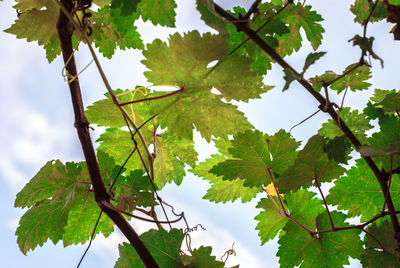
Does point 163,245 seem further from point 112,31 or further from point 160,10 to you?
point 112,31

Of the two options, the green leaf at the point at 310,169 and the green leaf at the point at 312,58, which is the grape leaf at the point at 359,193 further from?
the green leaf at the point at 312,58

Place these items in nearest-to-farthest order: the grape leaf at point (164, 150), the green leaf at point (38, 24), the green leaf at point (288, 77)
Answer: the green leaf at point (288, 77) → the green leaf at point (38, 24) → the grape leaf at point (164, 150)

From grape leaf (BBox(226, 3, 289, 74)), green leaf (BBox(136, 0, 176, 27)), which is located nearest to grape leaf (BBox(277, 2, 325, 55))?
grape leaf (BBox(226, 3, 289, 74))

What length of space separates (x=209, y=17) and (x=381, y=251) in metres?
0.64

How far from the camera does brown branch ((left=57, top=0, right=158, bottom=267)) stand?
2.12ft

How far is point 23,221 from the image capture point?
86 cm

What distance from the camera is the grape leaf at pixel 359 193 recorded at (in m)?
0.88

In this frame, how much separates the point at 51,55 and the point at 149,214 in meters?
0.55

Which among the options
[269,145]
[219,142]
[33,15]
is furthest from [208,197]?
[33,15]

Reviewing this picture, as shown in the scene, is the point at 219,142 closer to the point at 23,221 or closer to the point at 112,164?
the point at 112,164

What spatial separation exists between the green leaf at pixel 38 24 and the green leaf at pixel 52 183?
0.30m

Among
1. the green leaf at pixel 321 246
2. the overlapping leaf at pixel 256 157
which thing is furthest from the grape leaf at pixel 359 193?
the overlapping leaf at pixel 256 157

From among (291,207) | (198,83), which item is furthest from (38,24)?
(291,207)

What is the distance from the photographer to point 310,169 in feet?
2.59
